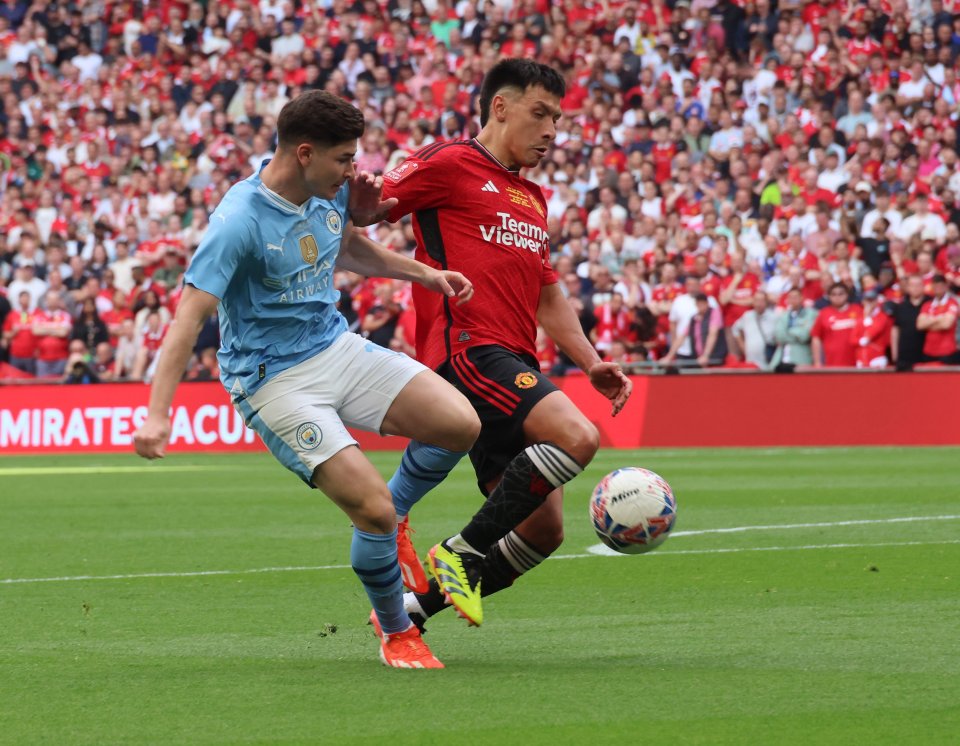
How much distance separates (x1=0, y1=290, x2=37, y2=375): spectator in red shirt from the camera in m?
24.0

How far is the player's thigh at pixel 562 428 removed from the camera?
21.5ft

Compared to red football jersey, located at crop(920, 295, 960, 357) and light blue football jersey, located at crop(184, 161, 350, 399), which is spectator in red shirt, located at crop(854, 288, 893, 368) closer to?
red football jersey, located at crop(920, 295, 960, 357)

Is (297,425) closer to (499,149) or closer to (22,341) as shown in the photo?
(499,149)

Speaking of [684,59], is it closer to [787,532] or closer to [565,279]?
[565,279]

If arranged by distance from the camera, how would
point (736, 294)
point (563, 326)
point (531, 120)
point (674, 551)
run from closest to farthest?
point (531, 120) < point (563, 326) < point (674, 551) < point (736, 294)

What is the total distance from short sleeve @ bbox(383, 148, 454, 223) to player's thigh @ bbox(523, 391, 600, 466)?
1.04 meters

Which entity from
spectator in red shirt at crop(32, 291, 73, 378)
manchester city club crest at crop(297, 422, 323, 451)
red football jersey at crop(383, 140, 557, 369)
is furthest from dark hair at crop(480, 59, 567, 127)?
spectator in red shirt at crop(32, 291, 73, 378)

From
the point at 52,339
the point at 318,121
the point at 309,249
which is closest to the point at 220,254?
the point at 309,249

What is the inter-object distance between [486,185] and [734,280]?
14352mm

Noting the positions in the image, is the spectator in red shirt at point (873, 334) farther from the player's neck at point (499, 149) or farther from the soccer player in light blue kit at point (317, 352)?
the soccer player in light blue kit at point (317, 352)

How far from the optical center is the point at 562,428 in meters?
6.61

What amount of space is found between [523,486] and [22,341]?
18.8 metres

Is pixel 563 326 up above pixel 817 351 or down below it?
above

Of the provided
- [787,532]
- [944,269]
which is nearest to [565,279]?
[944,269]
